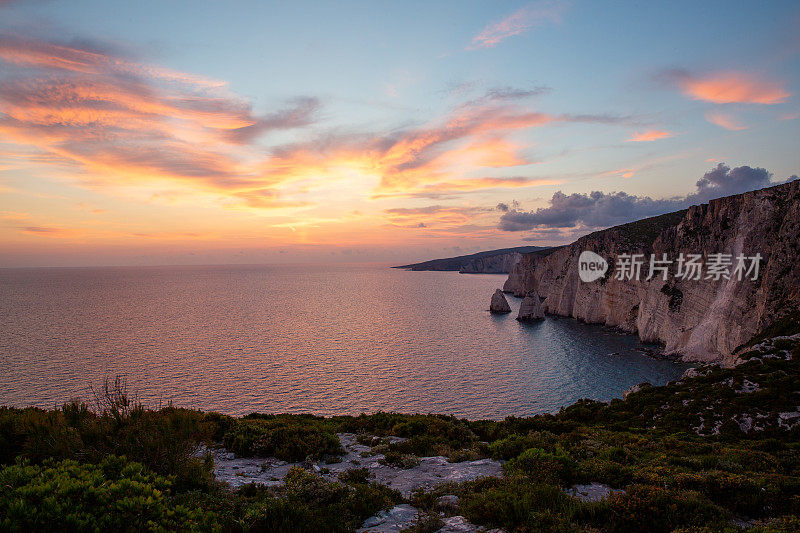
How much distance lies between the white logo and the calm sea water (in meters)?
14.2

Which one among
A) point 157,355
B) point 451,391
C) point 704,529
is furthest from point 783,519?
point 157,355

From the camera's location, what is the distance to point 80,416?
9.36m

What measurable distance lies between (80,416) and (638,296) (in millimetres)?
90871

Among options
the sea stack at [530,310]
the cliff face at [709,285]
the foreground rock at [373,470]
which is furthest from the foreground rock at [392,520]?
the sea stack at [530,310]

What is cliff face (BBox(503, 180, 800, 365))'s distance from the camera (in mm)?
40116

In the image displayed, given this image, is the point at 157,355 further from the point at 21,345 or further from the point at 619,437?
the point at 619,437

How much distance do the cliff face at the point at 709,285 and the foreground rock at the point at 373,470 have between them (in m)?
40.8

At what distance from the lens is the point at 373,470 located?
11141mm

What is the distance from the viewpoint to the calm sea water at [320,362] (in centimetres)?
3975

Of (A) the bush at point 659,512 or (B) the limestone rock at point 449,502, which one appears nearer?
(A) the bush at point 659,512

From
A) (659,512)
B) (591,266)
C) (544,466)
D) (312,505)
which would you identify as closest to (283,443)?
(312,505)

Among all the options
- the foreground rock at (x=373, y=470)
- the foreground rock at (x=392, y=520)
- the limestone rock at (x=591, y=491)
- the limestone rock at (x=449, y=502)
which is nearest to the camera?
the foreground rock at (x=392, y=520)

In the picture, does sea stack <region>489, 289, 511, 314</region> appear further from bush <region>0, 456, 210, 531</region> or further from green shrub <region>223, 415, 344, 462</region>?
bush <region>0, 456, 210, 531</region>

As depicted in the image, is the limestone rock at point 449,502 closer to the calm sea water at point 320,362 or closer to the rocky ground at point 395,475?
the rocky ground at point 395,475
